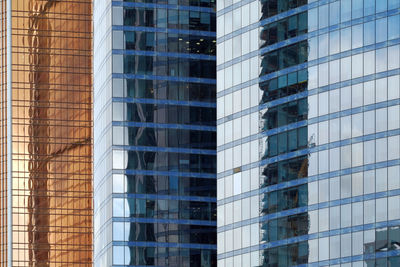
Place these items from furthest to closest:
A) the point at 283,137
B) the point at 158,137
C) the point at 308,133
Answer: the point at 158,137 < the point at 283,137 < the point at 308,133

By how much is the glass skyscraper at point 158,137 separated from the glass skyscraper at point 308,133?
22911mm

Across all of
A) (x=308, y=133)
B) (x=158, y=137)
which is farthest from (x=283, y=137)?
(x=158, y=137)

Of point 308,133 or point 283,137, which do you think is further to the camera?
point 283,137

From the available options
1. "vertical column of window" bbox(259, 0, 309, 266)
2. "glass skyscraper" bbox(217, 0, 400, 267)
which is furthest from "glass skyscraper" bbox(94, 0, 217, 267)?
"vertical column of window" bbox(259, 0, 309, 266)

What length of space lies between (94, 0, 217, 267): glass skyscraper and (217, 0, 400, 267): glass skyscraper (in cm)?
2291

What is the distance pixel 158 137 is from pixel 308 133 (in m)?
41.0

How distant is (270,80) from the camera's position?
531ft

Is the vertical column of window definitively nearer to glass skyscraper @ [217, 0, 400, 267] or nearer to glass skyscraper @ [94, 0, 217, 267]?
glass skyscraper @ [217, 0, 400, 267]

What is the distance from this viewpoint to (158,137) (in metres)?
192

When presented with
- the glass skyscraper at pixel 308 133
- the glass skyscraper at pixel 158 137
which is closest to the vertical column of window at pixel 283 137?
the glass skyscraper at pixel 308 133

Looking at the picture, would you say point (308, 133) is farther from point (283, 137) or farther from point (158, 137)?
point (158, 137)

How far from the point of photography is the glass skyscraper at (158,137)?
623 feet

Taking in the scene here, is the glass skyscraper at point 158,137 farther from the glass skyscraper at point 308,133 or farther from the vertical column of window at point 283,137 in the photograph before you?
the vertical column of window at point 283,137

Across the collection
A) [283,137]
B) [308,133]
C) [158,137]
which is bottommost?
[308,133]
